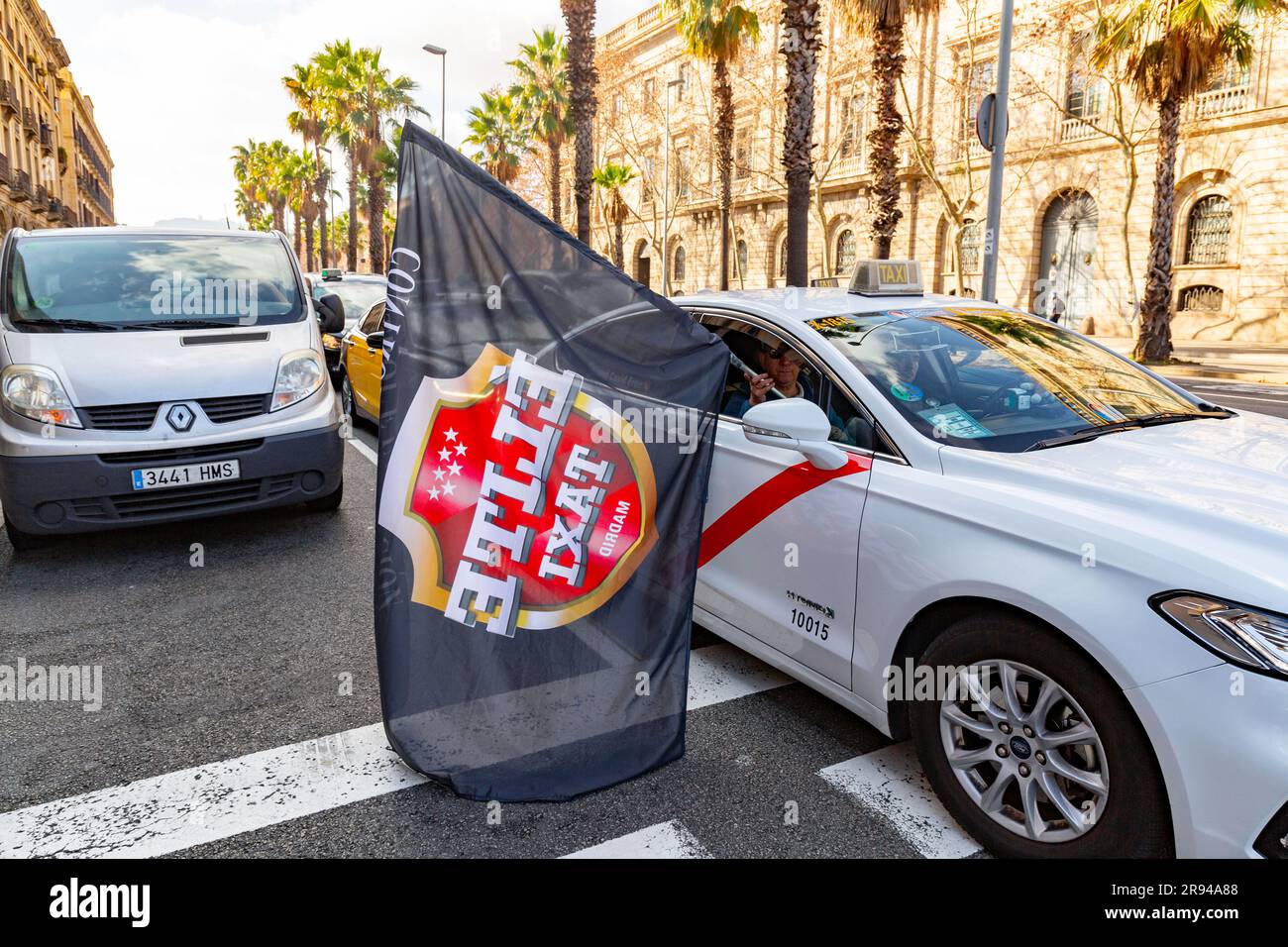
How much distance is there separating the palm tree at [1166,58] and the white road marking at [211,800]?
64.6 feet

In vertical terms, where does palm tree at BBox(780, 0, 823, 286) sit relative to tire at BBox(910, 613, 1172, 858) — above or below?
above

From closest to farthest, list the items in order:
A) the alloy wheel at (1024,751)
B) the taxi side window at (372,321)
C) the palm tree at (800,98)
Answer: the alloy wheel at (1024,751)
the taxi side window at (372,321)
the palm tree at (800,98)

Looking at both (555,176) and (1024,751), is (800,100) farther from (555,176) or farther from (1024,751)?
(555,176)

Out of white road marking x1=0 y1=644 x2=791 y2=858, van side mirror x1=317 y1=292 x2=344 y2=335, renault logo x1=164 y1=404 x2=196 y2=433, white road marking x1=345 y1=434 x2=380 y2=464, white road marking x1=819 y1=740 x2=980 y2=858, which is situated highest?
van side mirror x1=317 y1=292 x2=344 y2=335

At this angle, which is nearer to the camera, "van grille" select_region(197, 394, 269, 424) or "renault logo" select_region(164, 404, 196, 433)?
"renault logo" select_region(164, 404, 196, 433)

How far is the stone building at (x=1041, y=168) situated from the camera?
22.3 m

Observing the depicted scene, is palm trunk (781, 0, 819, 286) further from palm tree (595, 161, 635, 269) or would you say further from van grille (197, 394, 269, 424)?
palm tree (595, 161, 635, 269)

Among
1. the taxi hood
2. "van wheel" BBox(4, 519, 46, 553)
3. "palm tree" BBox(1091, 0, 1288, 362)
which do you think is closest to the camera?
the taxi hood

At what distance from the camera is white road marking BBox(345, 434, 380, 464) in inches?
320

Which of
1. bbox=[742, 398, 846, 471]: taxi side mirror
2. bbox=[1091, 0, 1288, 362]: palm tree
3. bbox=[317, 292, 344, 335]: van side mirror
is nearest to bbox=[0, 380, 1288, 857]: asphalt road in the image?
bbox=[742, 398, 846, 471]: taxi side mirror

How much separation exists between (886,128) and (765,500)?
643 inches

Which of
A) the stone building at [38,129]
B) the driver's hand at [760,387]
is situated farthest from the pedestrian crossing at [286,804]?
the stone building at [38,129]

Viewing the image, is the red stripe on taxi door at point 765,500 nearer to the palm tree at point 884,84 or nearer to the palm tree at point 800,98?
the palm tree at point 800,98

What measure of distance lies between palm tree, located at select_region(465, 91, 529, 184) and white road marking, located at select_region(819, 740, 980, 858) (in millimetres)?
39223
